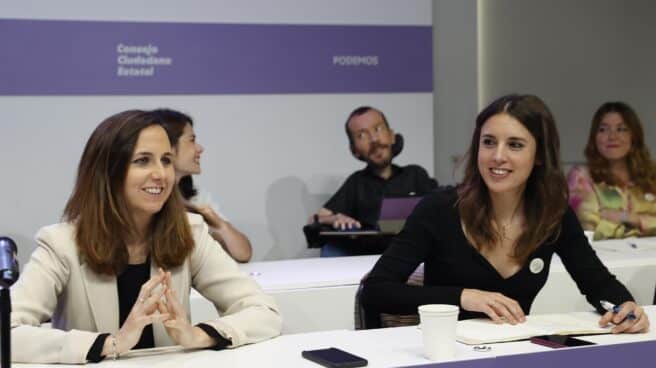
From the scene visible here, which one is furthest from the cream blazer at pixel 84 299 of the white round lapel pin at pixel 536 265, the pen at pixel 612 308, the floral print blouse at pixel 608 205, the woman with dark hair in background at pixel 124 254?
the floral print blouse at pixel 608 205

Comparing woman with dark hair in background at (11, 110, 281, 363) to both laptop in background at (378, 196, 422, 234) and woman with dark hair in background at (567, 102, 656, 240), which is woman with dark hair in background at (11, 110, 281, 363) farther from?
woman with dark hair in background at (567, 102, 656, 240)

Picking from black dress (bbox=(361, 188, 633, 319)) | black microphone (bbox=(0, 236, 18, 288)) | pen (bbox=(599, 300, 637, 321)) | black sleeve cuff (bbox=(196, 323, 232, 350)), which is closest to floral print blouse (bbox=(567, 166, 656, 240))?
black dress (bbox=(361, 188, 633, 319))

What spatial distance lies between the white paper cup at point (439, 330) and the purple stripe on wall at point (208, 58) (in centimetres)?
355

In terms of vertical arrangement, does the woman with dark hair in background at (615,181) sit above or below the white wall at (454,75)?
below

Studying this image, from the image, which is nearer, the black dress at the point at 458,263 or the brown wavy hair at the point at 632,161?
the black dress at the point at 458,263

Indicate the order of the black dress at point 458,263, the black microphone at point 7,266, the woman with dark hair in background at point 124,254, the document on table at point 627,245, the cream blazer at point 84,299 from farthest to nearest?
the document on table at point 627,245 < the black dress at point 458,263 < the woman with dark hair in background at point 124,254 < the cream blazer at point 84,299 < the black microphone at point 7,266

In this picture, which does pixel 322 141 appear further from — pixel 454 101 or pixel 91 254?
pixel 91 254

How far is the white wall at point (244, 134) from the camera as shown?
16.9 ft

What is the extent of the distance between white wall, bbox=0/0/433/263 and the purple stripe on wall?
0.05m

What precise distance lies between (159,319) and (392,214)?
229cm

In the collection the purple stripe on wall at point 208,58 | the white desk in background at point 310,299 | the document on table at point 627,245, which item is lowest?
the white desk in background at point 310,299

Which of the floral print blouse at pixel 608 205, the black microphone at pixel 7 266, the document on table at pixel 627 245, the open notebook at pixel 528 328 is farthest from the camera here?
the floral print blouse at pixel 608 205

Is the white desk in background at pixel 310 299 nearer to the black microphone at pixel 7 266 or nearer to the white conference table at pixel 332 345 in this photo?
the white conference table at pixel 332 345

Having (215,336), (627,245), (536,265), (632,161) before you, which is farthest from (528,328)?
(632,161)
